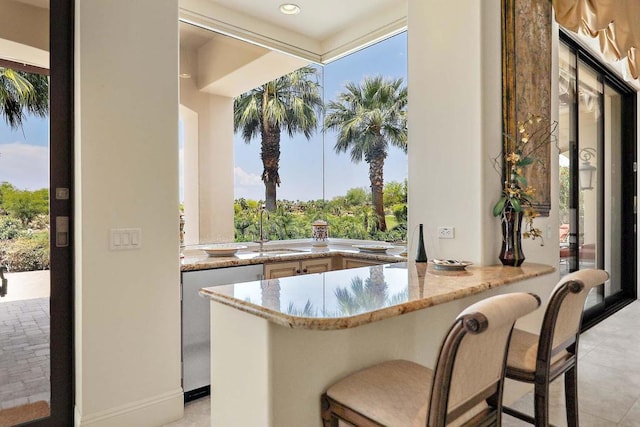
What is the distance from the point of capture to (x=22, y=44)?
2.20m

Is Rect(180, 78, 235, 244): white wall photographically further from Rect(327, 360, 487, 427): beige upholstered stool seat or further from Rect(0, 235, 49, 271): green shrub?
Rect(327, 360, 487, 427): beige upholstered stool seat

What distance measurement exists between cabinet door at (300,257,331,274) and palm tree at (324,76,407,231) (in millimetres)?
1093

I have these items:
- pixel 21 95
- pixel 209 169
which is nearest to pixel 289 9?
pixel 209 169

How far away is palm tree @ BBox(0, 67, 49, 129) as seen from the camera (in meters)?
2.16

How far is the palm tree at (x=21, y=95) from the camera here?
85.1 inches

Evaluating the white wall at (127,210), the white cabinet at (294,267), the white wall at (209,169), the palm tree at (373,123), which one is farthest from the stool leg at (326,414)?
the palm tree at (373,123)

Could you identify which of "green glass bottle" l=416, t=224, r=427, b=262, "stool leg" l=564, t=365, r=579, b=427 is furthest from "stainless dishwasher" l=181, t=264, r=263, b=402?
"stool leg" l=564, t=365, r=579, b=427

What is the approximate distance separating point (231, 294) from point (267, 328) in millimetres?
234

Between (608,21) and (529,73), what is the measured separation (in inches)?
31.6

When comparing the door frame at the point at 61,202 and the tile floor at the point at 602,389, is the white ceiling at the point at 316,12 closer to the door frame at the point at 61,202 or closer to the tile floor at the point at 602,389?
the door frame at the point at 61,202

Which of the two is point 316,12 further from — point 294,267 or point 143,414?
point 143,414

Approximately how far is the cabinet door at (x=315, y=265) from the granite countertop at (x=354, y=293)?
4.38 feet

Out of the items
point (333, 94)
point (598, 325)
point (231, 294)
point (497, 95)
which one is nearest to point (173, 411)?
point (231, 294)

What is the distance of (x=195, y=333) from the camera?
272 cm
